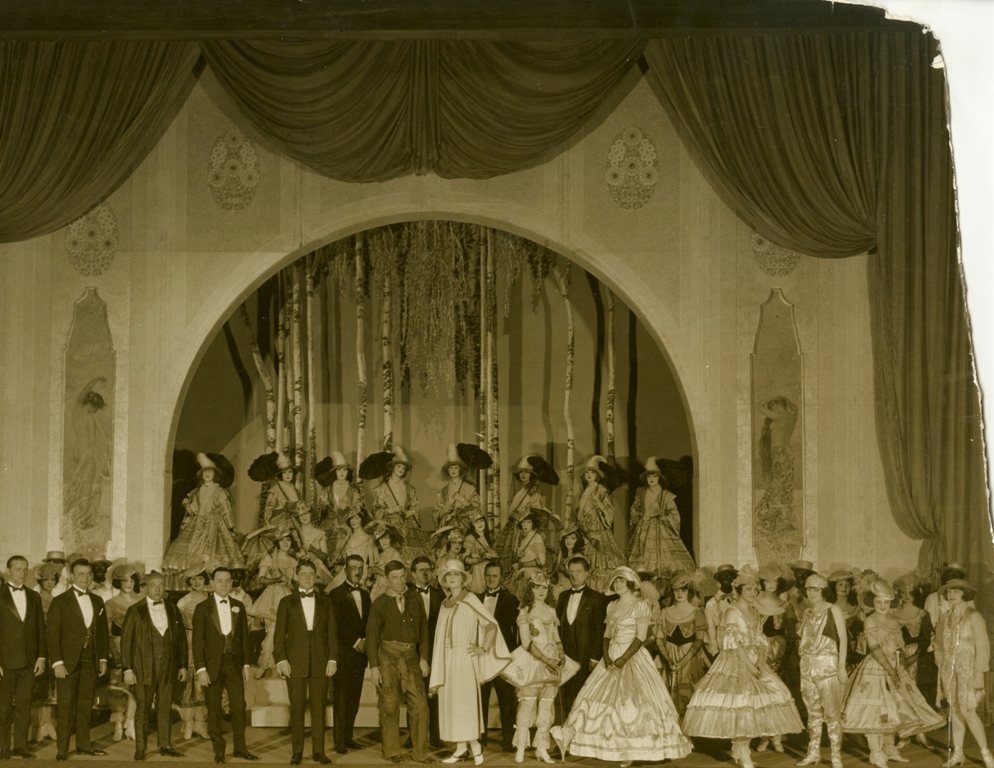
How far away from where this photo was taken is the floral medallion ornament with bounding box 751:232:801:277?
939 centimetres

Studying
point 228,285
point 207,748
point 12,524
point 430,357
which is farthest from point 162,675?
point 430,357

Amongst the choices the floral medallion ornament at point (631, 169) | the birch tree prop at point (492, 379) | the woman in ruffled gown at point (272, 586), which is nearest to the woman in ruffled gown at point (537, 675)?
the woman in ruffled gown at point (272, 586)

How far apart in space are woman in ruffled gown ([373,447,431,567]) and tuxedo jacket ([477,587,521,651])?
1.19m

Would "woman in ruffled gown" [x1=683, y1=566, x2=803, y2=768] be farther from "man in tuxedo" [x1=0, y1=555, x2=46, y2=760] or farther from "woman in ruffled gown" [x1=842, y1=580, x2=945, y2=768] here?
"man in tuxedo" [x1=0, y1=555, x2=46, y2=760]

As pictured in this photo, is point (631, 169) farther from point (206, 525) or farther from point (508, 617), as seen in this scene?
point (206, 525)

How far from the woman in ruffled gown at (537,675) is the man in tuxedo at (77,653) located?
2.74 meters

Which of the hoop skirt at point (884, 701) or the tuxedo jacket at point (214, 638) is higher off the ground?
the tuxedo jacket at point (214, 638)

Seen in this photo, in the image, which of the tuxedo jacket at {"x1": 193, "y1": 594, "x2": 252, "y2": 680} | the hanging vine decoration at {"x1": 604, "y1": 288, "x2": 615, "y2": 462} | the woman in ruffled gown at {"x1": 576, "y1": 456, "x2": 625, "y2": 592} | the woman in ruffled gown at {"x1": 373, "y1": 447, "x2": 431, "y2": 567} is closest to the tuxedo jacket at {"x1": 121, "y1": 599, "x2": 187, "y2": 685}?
the tuxedo jacket at {"x1": 193, "y1": 594, "x2": 252, "y2": 680}

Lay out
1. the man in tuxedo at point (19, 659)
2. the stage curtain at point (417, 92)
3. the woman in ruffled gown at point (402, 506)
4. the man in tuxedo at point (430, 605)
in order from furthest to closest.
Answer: the woman in ruffled gown at point (402, 506) < the stage curtain at point (417, 92) < the man in tuxedo at point (430, 605) < the man in tuxedo at point (19, 659)

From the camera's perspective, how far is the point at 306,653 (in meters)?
8.34

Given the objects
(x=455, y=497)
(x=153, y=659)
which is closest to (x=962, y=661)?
(x=455, y=497)

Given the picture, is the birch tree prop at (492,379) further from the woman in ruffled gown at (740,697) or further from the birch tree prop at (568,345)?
the woman in ruffled gown at (740,697)

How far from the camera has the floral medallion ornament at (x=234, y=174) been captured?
31.5 feet

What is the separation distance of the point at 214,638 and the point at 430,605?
1.45m
